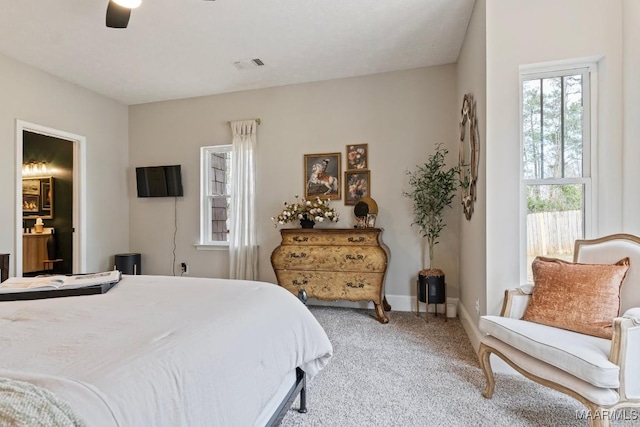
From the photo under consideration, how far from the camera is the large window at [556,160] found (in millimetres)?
2371

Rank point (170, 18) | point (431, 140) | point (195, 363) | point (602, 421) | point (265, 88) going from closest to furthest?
point (195, 363) < point (602, 421) < point (170, 18) < point (431, 140) < point (265, 88)

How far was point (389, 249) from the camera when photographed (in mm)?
3955

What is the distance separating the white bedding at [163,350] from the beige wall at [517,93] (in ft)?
5.09

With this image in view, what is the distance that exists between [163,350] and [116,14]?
240cm

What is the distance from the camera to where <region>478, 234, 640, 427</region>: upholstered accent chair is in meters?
1.46

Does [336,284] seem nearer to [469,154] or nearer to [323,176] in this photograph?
[323,176]

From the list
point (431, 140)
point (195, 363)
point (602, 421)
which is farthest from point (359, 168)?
point (195, 363)

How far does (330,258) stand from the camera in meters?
3.59

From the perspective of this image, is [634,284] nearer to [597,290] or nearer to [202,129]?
[597,290]

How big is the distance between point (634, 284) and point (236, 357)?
7.22 ft

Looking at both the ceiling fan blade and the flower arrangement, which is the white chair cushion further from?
the ceiling fan blade

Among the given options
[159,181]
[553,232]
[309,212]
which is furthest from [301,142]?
[553,232]

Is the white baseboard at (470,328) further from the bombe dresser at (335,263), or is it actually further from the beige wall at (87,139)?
the beige wall at (87,139)

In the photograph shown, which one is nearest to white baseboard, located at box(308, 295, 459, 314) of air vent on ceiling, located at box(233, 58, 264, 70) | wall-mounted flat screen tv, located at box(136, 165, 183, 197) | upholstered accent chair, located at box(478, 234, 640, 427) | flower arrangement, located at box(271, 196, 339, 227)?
flower arrangement, located at box(271, 196, 339, 227)
